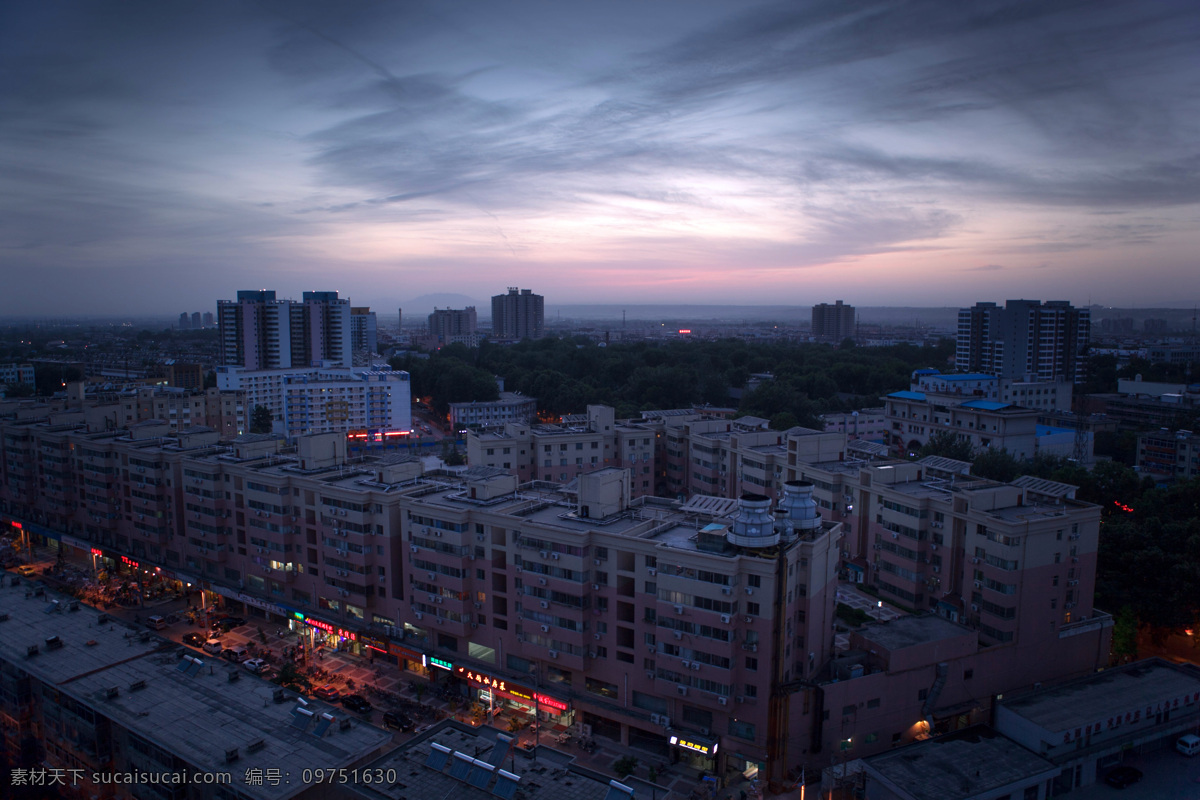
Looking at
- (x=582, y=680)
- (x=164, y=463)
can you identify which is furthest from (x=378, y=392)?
(x=582, y=680)

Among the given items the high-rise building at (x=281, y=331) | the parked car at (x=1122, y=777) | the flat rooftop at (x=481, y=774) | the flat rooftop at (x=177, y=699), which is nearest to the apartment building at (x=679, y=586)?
the parked car at (x=1122, y=777)

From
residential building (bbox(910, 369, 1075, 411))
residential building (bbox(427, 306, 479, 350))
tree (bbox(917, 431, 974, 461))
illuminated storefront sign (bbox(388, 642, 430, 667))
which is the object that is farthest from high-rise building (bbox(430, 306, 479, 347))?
illuminated storefront sign (bbox(388, 642, 430, 667))

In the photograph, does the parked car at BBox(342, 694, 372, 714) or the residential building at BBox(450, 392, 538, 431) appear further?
the residential building at BBox(450, 392, 538, 431)

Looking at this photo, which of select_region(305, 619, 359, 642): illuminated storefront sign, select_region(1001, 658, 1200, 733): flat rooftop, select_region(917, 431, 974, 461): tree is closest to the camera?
select_region(1001, 658, 1200, 733): flat rooftop

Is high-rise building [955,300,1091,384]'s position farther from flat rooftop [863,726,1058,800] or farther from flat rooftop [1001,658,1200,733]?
flat rooftop [863,726,1058,800]

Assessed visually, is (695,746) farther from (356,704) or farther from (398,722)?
(356,704)

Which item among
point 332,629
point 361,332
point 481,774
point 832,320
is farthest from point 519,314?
point 481,774
